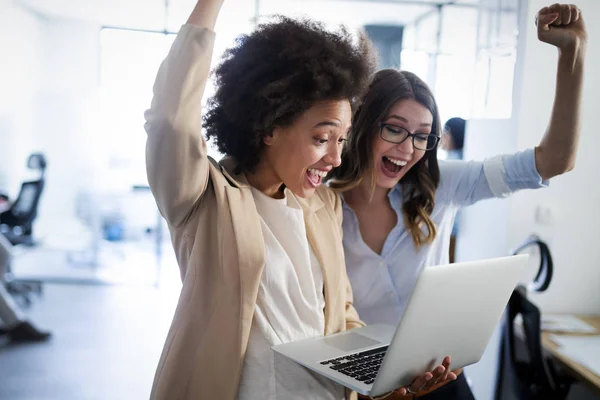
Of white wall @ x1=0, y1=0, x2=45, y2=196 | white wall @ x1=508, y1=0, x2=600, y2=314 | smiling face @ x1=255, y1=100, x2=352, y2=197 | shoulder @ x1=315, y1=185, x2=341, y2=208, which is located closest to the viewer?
smiling face @ x1=255, y1=100, x2=352, y2=197

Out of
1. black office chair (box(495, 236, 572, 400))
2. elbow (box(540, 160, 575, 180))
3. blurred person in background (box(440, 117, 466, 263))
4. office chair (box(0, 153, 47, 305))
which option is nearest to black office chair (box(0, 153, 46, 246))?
office chair (box(0, 153, 47, 305))

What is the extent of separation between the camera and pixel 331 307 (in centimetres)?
113

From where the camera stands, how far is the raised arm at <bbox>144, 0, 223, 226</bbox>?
843 mm

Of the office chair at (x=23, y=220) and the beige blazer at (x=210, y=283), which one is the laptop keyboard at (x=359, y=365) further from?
the office chair at (x=23, y=220)

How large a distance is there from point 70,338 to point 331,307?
3.43 m

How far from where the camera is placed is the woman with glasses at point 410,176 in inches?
55.1

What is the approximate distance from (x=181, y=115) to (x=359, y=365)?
0.57 metres

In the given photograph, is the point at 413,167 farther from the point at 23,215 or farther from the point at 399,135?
the point at 23,215

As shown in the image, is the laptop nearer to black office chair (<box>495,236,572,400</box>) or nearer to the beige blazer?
the beige blazer

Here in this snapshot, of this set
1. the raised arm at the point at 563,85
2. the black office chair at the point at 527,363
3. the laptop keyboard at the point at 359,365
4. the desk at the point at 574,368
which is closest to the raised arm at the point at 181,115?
the laptop keyboard at the point at 359,365

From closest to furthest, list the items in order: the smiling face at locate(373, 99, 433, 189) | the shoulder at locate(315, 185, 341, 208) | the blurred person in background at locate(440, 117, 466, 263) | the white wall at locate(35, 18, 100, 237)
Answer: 1. the shoulder at locate(315, 185, 341, 208)
2. the smiling face at locate(373, 99, 433, 189)
3. the blurred person in background at locate(440, 117, 466, 263)
4. the white wall at locate(35, 18, 100, 237)

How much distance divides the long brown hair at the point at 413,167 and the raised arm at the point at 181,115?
0.60 m

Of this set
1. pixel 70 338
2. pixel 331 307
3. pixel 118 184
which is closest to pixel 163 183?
pixel 331 307

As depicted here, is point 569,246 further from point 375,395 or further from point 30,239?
point 30,239
